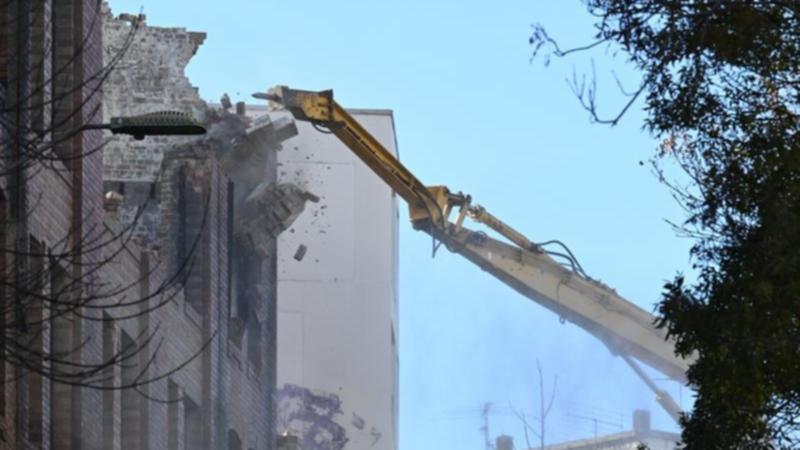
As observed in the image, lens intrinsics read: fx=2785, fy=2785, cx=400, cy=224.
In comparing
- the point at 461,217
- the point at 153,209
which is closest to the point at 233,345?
the point at 153,209

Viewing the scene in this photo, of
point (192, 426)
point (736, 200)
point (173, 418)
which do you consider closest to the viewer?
point (736, 200)

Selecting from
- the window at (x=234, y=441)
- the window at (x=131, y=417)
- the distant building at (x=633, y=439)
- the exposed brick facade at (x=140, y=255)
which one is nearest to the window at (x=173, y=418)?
the exposed brick facade at (x=140, y=255)

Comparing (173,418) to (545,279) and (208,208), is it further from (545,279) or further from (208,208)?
(545,279)

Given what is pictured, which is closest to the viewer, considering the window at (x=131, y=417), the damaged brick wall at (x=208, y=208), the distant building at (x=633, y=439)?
the window at (x=131, y=417)

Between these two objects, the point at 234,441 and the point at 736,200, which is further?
the point at 234,441

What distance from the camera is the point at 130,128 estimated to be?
74.0ft

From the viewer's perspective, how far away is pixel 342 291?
80.2 metres

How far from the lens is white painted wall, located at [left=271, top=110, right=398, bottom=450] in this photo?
78.7 metres

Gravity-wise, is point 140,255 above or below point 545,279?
below

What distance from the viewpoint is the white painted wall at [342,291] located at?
258 ft

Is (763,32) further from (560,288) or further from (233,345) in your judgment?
(560,288)

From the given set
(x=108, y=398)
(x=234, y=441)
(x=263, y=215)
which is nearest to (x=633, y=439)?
(x=263, y=215)

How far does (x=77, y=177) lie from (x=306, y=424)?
4052 cm

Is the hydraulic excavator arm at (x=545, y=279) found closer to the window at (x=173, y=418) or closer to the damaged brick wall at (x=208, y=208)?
the damaged brick wall at (x=208, y=208)
